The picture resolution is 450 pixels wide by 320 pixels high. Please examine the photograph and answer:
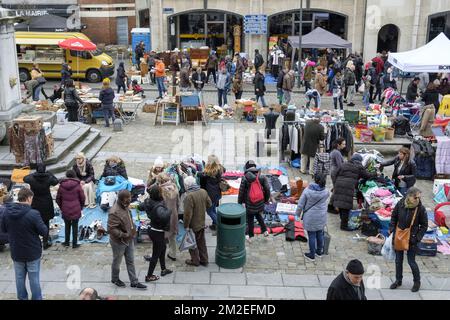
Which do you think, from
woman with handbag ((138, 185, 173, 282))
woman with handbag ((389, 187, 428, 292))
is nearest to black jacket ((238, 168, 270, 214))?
woman with handbag ((138, 185, 173, 282))

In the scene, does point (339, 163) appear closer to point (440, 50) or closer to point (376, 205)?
point (376, 205)

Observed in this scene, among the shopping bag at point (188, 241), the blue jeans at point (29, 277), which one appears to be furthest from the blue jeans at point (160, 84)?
the blue jeans at point (29, 277)

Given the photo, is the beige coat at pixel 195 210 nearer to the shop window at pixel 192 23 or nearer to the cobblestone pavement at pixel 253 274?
the cobblestone pavement at pixel 253 274

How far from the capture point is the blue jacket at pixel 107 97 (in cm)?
1834

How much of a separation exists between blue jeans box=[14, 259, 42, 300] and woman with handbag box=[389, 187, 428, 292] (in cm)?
535

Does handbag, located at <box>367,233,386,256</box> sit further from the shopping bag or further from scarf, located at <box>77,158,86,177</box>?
scarf, located at <box>77,158,86,177</box>

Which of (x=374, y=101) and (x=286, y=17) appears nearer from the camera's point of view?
(x=374, y=101)

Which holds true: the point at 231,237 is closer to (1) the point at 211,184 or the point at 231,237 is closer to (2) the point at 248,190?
(2) the point at 248,190

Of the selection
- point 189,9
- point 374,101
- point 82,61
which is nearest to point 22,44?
point 82,61

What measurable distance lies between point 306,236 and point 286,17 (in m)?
22.8

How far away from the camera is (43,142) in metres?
13.2

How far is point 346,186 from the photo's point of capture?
36.4 feet

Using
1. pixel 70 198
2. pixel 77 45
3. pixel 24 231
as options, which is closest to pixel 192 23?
pixel 77 45

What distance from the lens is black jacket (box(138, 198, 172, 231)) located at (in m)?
8.49
